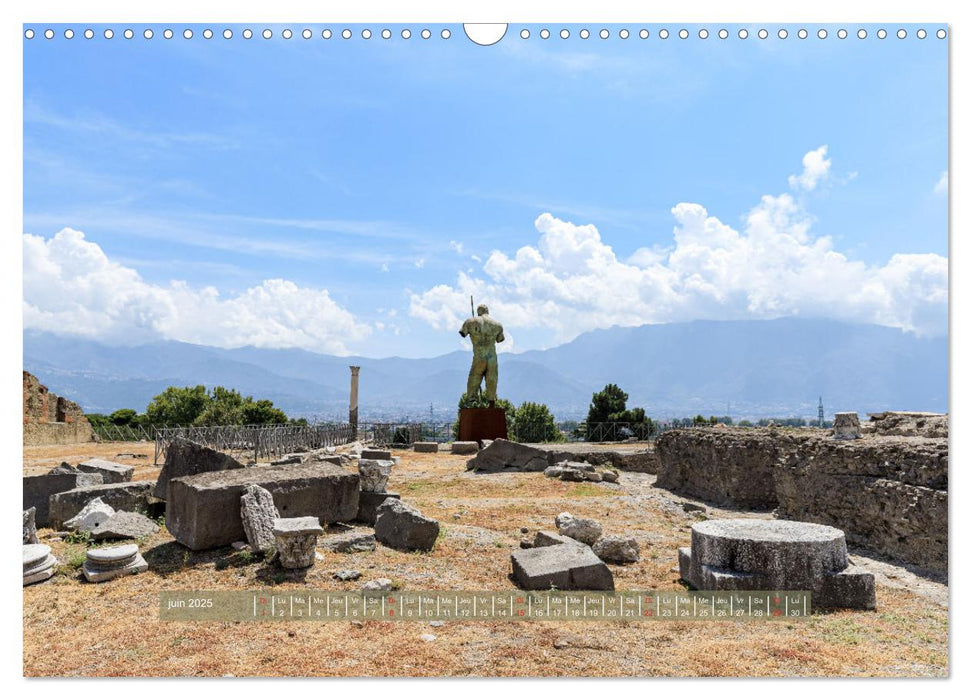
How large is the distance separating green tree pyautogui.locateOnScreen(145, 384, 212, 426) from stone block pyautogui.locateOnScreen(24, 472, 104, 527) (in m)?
37.4

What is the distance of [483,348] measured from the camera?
84.9 ft

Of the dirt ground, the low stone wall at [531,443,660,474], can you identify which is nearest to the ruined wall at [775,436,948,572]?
the dirt ground

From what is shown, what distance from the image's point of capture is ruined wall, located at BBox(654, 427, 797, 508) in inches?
531

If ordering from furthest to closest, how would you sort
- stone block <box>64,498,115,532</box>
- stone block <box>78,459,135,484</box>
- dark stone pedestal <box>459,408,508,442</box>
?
dark stone pedestal <box>459,408,508,442</box> < stone block <box>78,459,135,484</box> < stone block <box>64,498,115,532</box>

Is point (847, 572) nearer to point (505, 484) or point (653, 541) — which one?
point (653, 541)

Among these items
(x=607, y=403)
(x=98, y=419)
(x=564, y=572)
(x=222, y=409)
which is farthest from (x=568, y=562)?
(x=98, y=419)

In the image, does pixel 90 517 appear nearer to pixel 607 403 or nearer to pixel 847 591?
pixel 847 591

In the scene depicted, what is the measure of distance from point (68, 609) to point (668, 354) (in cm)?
8126

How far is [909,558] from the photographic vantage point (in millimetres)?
7918

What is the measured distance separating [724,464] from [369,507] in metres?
8.40

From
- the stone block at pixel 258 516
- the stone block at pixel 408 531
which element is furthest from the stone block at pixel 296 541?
the stone block at pixel 408 531

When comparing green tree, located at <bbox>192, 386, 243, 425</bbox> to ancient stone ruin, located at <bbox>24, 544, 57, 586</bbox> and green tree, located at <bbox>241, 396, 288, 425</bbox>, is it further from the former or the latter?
ancient stone ruin, located at <bbox>24, 544, 57, 586</bbox>

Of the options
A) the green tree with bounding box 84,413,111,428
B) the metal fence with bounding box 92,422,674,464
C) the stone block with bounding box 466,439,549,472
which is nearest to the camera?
the stone block with bounding box 466,439,549,472

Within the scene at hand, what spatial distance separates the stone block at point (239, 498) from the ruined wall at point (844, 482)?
683 centimetres
